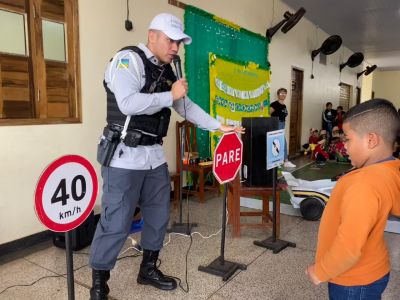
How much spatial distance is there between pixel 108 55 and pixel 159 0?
108 centimetres

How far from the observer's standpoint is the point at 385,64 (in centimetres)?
1499

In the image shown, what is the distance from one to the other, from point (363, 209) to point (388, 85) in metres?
19.2

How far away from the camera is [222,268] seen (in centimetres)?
240

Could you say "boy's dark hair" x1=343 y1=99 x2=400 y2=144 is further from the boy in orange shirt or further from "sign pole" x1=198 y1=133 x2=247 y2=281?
"sign pole" x1=198 y1=133 x2=247 y2=281

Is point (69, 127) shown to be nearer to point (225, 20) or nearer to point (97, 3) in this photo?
point (97, 3)

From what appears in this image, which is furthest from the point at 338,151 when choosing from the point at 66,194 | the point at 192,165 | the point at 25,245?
the point at 66,194

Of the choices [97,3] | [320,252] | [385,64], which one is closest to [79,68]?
[97,3]

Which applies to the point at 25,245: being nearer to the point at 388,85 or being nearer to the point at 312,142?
the point at 312,142

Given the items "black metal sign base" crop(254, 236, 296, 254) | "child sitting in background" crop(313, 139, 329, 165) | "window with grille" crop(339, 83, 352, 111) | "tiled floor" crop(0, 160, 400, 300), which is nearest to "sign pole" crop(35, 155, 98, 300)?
"tiled floor" crop(0, 160, 400, 300)

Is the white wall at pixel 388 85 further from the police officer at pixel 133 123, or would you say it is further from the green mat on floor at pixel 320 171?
the police officer at pixel 133 123

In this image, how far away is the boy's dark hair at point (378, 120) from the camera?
111cm

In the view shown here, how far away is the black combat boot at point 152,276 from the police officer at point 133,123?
0.30 meters

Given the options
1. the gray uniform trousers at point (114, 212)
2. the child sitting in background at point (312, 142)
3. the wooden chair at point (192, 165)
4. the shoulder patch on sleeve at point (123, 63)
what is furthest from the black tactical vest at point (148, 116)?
the child sitting in background at point (312, 142)

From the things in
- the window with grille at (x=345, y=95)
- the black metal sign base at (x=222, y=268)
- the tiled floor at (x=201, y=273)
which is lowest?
the tiled floor at (x=201, y=273)
